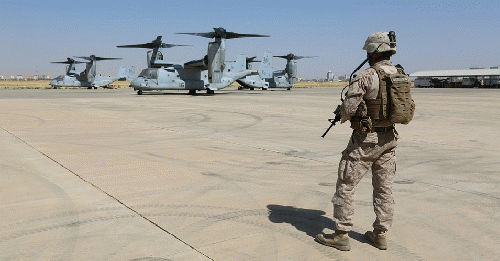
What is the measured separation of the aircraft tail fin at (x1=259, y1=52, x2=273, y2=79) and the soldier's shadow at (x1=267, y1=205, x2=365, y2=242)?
52.4 m

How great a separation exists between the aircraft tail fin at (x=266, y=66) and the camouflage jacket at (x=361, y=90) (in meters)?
53.3

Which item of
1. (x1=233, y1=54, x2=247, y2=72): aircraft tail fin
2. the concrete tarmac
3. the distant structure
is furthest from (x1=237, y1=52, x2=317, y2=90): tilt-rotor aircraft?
the concrete tarmac

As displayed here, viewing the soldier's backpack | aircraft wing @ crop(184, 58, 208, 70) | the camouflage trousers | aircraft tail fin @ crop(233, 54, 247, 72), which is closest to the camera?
the soldier's backpack

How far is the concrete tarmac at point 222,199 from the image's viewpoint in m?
3.98

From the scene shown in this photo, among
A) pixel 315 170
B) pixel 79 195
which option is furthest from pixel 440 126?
pixel 79 195

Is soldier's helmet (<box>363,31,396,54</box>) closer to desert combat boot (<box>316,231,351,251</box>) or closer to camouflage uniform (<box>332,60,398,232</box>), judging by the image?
camouflage uniform (<box>332,60,398,232</box>)

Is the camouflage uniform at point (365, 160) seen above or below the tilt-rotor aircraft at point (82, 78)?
below

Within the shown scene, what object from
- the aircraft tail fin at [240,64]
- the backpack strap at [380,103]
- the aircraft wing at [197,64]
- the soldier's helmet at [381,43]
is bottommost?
the backpack strap at [380,103]

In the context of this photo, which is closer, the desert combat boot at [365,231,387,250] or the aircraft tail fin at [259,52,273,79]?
the desert combat boot at [365,231,387,250]

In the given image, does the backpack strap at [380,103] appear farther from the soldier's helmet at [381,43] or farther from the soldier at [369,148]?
the soldier's helmet at [381,43]

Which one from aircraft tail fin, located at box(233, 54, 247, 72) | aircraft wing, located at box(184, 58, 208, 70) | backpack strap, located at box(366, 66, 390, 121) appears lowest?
backpack strap, located at box(366, 66, 390, 121)

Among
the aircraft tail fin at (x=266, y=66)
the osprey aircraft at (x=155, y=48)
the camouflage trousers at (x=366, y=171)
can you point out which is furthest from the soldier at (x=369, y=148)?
the aircraft tail fin at (x=266, y=66)

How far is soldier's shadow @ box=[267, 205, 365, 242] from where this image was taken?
175 inches

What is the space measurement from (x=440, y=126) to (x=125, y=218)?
12.0 m
